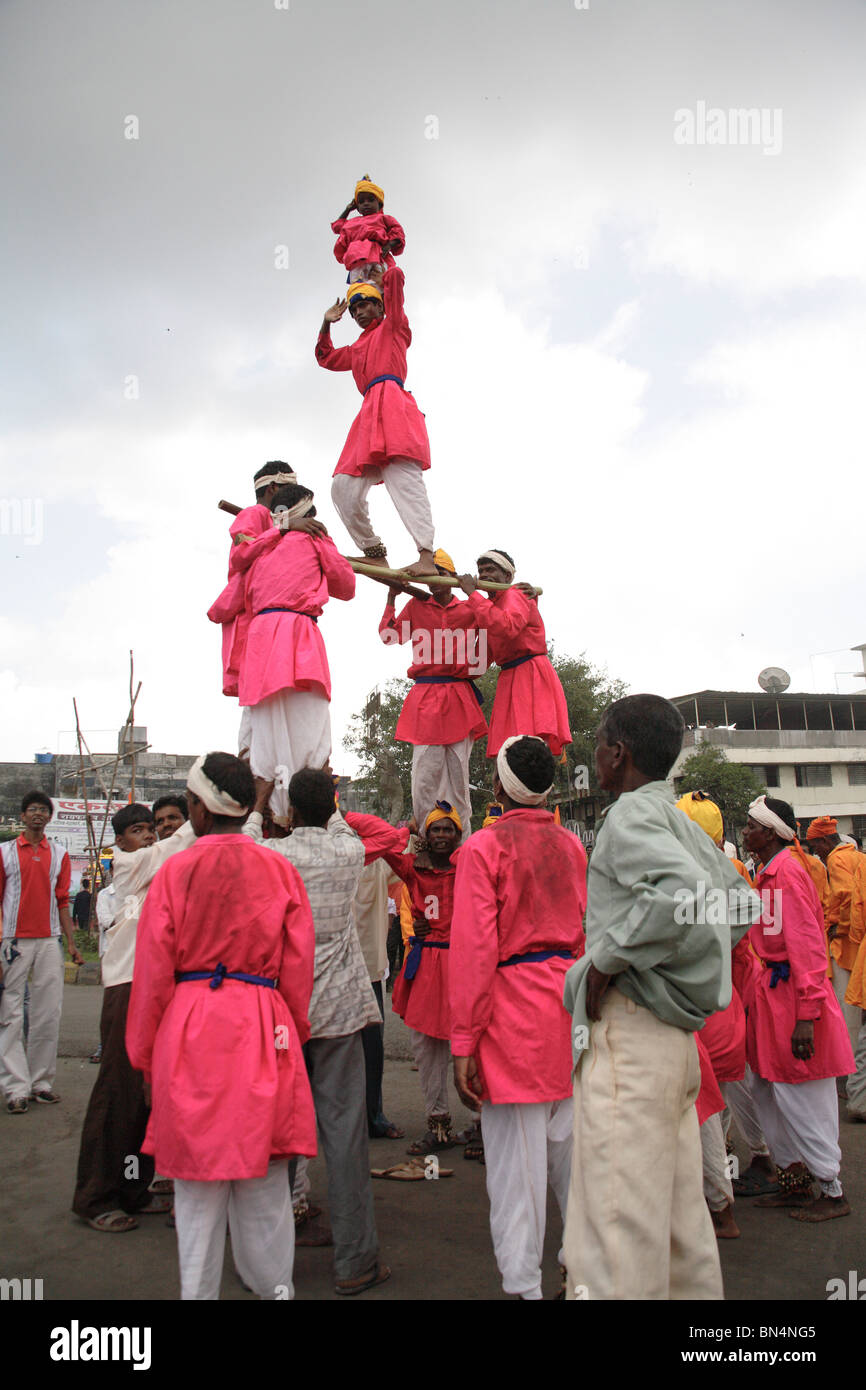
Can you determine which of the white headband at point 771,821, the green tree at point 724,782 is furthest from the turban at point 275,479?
the green tree at point 724,782

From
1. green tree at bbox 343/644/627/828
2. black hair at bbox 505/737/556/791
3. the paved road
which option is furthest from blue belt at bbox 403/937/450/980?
green tree at bbox 343/644/627/828

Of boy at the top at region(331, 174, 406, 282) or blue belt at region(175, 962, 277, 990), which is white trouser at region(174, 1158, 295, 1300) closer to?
blue belt at region(175, 962, 277, 990)

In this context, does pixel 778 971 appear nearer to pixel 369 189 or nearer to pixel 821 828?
pixel 821 828

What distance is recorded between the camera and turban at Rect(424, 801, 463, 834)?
584cm

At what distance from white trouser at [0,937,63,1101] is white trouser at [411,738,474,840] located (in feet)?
10.5

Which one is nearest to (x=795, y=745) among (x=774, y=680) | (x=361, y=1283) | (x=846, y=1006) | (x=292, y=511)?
(x=774, y=680)

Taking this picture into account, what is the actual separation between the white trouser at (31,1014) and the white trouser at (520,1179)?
4499mm

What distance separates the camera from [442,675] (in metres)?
6.04

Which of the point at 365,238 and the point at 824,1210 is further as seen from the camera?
the point at 365,238

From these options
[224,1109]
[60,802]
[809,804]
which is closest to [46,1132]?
[224,1109]

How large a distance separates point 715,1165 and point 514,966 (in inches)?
61.2

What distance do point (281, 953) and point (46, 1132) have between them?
4099 mm

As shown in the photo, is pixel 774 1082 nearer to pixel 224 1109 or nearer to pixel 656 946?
pixel 656 946

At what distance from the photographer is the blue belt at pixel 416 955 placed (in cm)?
586
